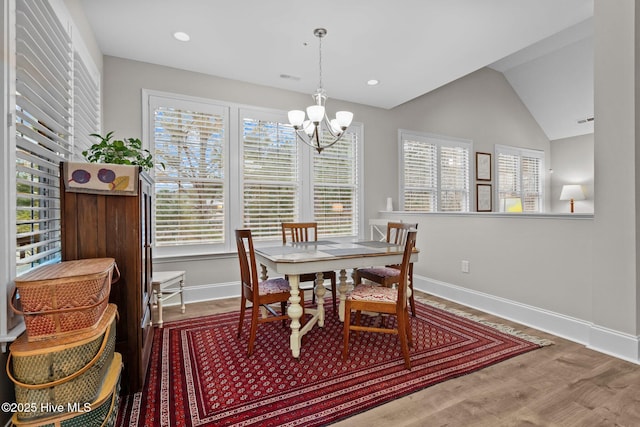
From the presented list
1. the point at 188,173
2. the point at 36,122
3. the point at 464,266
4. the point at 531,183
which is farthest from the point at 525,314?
the point at 531,183

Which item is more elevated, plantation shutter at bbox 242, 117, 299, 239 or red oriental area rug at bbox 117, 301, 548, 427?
plantation shutter at bbox 242, 117, 299, 239

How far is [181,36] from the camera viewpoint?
304 cm

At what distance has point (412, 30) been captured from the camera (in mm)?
Result: 2961

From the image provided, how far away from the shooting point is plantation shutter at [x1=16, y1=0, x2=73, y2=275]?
1580mm

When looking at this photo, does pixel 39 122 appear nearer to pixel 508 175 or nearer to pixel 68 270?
pixel 68 270

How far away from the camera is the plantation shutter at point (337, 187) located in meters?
4.58

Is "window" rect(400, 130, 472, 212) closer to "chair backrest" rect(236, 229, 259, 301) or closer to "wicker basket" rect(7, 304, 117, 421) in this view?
"chair backrest" rect(236, 229, 259, 301)

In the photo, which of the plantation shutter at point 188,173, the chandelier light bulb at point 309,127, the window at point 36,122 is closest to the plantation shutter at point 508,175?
the chandelier light bulb at point 309,127

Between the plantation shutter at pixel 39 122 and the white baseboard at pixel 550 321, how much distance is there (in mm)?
3751

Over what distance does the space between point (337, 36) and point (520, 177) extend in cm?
528

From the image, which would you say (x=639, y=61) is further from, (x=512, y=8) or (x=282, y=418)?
(x=282, y=418)

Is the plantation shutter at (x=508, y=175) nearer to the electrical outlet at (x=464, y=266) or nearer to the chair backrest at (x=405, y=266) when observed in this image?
the electrical outlet at (x=464, y=266)

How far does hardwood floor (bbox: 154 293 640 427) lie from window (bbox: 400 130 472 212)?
10.5ft

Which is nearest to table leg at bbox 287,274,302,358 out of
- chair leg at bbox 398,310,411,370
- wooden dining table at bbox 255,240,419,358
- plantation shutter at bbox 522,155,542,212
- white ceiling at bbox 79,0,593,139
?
wooden dining table at bbox 255,240,419,358
